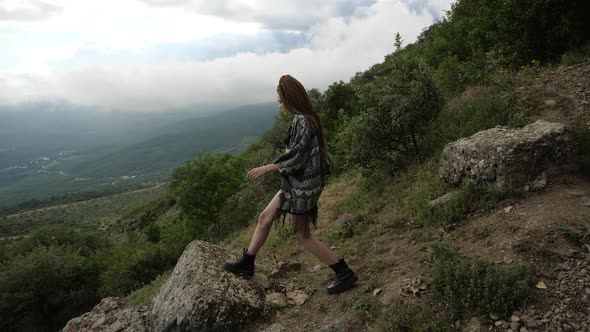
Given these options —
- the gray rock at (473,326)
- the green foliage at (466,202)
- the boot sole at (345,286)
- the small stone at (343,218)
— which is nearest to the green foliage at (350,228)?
the small stone at (343,218)

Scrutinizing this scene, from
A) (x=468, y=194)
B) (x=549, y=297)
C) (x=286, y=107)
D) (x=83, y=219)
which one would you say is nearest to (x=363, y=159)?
(x=468, y=194)

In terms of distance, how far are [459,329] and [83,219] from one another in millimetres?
137913

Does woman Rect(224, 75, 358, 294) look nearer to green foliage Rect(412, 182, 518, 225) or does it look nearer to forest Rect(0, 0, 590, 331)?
green foliage Rect(412, 182, 518, 225)

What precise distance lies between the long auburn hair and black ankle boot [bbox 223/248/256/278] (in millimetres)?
2409

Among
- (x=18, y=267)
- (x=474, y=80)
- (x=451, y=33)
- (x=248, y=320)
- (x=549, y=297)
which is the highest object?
(x=451, y=33)

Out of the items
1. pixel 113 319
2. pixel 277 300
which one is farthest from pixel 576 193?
pixel 113 319

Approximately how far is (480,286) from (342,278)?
77.7 inches

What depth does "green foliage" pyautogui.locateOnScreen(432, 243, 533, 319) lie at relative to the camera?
3.93 metres

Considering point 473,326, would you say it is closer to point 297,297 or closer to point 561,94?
point 297,297

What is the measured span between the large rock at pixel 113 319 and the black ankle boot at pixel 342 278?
10.9ft

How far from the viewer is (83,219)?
4749 inches

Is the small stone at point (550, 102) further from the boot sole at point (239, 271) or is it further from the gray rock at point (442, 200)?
the boot sole at point (239, 271)

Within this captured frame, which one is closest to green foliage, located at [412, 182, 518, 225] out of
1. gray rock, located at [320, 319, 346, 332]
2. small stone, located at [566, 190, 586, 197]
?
small stone, located at [566, 190, 586, 197]

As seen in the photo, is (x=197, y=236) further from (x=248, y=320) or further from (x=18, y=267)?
(x=248, y=320)
